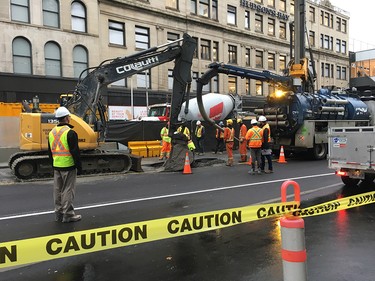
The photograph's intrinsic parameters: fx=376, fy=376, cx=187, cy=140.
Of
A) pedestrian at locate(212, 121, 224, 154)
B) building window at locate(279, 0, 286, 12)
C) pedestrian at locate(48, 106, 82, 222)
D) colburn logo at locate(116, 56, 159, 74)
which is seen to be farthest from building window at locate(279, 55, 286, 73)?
pedestrian at locate(48, 106, 82, 222)

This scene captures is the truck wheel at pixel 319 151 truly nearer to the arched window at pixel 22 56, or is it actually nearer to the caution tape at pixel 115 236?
the caution tape at pixel 115 236

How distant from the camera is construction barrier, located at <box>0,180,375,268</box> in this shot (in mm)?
2865

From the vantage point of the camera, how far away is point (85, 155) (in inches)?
476

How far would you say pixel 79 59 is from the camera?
28.1m

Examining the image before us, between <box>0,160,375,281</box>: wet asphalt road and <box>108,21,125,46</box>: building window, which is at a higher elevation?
<box>108,21,125,46</box>: building window

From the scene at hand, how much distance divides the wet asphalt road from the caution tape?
0.76 meters

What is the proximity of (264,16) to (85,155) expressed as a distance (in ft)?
124

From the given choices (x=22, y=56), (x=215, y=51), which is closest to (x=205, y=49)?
(x=215, y=51)

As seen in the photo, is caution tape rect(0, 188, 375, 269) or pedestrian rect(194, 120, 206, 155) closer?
caution tape rect(0, 188, 375, 269)

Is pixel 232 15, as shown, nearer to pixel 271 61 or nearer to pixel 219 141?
pixel 271 61

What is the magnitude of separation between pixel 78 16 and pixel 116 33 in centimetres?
395


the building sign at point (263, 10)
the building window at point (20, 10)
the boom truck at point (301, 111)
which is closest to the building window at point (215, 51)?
the building sign at point (263, 10)

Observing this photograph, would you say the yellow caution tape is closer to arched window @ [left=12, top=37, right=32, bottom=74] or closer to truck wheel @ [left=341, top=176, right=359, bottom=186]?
Result: truck wheel @ [left=341, top=176, right=359, bottom=186]

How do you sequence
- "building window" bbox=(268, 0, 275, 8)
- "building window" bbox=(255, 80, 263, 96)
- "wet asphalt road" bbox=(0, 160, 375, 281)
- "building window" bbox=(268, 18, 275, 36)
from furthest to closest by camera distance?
1. "building window" bbox=(268, 18, 275, 36)
2. "building window" bbox=(268, 0, 275, 8)
3. "building window" bbox=(255, 80, 263, 96)
4. "wet asphalt road" bbox=(0, 160, 375, 281)
